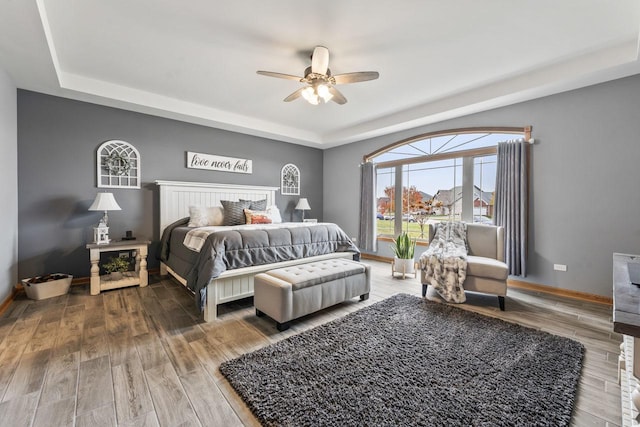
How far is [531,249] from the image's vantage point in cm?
361

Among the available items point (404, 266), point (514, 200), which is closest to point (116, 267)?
point (404, 266)

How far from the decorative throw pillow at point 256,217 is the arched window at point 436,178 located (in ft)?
8.00

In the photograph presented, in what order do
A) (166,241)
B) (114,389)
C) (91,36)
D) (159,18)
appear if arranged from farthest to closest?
(166,241) < (91,36) < (159,18) < (114,389)

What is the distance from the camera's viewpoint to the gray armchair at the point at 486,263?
9.51ft

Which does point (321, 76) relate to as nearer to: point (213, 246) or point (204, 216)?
point (213, 246)

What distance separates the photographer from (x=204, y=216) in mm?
4102

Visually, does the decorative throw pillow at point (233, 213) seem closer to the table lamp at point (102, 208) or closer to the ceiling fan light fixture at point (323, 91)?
the table lamp at point (102, 208)

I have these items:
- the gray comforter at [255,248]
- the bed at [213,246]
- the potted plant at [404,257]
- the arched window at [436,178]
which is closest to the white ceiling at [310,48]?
the arched window at [436,178]

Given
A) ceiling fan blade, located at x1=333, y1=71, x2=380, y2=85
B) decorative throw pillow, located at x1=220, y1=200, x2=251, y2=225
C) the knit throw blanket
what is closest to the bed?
decorative throw pillow, located at x1=220, y1=200, x2=251, y2=225

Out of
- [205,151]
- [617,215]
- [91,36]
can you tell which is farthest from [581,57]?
[205,151]

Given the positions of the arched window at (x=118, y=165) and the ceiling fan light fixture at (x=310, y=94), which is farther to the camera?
the arched window at (x=118, y=165)

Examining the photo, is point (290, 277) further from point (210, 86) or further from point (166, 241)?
point (210, 86)

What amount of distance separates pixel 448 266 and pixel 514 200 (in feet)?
4.95

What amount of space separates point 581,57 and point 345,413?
160 inches
